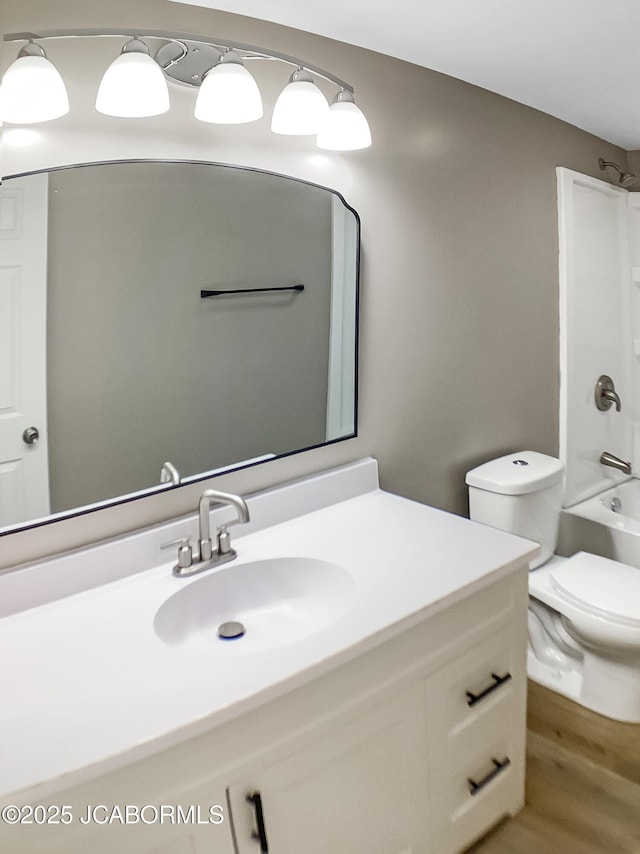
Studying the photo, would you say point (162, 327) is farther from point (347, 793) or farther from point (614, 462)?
point (614, 462)

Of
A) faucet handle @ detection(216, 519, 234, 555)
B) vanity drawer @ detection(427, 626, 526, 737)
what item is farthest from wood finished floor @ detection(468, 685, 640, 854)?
faucet handle @ detection(216, 519, 234, 555)

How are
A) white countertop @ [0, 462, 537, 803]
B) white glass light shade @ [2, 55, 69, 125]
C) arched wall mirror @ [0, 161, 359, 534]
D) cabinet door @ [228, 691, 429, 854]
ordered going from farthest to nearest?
arched wall mirror @ [0, 161, 359, 534] < white glass light shade @ [2, 55, 69, 125] < cabinet door @ [228, 691, 429, 854] < white countertop @ [0, 462, 537, 803]

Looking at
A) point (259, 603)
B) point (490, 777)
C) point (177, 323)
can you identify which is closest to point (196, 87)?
point (177, 323)

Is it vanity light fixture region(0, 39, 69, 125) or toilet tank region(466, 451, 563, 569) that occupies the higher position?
vanity light fixture region(0, 39, 69, 125)

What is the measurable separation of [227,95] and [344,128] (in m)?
0.33

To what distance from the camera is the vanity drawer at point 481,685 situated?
145 centimetres

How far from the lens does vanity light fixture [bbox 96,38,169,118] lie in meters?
1.36

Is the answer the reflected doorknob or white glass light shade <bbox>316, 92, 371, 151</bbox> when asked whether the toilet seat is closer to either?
white glass light shade <bbox>316, 92, 371, 151</bbox>

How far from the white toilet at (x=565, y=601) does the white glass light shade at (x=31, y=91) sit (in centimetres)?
161

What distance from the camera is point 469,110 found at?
2182 mm

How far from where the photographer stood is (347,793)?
1.30m

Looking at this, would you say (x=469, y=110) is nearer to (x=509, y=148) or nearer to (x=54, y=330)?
(x=509, y=148)

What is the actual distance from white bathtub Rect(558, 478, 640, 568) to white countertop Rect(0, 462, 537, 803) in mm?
1276

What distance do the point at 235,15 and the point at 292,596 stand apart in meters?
1.35
